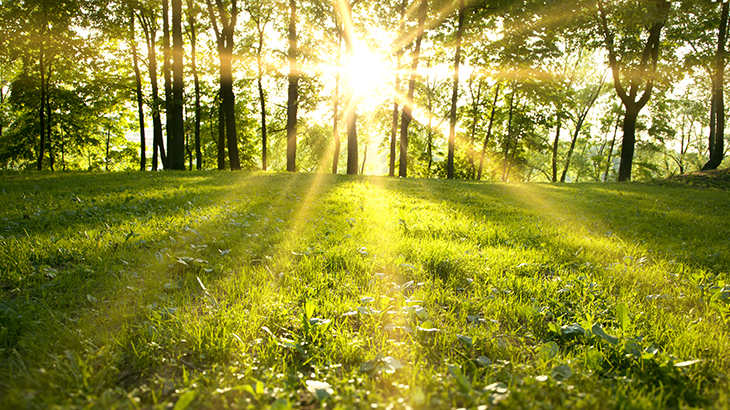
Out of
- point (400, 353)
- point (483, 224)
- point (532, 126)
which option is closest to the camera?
point (400, 353)

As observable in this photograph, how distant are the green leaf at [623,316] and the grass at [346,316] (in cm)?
2

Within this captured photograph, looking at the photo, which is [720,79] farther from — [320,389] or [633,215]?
[320,389]

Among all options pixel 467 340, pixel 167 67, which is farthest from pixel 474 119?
pixel 467 340

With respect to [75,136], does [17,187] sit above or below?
below

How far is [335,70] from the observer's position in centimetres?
2189

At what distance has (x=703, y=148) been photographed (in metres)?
51.3

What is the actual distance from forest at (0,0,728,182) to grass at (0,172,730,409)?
47.8ft

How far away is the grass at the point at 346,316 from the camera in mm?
1673

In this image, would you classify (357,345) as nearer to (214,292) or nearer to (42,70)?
(214,292)

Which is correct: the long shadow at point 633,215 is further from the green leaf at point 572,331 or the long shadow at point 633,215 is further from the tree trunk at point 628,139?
the tree trunk at point 628,139

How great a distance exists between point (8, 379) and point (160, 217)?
398 centimetres

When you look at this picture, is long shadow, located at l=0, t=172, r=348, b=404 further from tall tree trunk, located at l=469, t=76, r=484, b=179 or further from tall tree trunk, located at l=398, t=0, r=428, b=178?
tall tree trunk, located at l=469, t=76, r=484, b=179

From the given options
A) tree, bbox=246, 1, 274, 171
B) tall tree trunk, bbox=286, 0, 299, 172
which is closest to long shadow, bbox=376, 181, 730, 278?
tall tree trunk, bbox=286, 0, 299, 172

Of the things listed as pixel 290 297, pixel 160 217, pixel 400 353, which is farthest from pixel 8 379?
pixel 160 217
